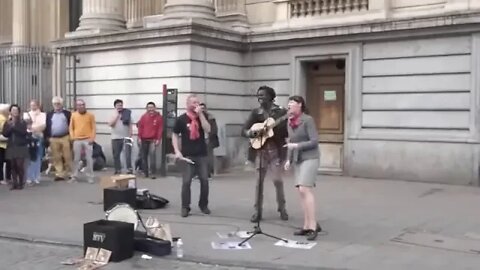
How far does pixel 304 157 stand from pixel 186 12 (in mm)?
9334

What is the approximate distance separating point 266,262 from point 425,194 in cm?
633

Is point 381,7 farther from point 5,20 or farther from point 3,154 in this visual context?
point 5,20

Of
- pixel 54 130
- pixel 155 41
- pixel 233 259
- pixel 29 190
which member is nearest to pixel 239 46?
pixel 155 41

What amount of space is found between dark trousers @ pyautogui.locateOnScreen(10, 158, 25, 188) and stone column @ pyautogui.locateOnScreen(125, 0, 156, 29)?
8.41 meters

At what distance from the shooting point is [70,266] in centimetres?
726

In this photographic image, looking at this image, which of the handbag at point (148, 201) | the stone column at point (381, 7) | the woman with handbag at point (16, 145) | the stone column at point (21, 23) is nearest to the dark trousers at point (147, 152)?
the woman with handbag at point (16, 145)

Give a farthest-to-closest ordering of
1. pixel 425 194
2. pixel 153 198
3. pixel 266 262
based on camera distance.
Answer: pixel 425 194 < pixel 153 198 < pixel 266 262

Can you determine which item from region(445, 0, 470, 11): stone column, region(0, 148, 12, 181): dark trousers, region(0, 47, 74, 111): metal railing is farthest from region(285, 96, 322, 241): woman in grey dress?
region(0, 47, 74, 111): metal railing

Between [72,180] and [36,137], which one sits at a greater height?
[36,137]

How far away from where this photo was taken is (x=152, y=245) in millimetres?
7625

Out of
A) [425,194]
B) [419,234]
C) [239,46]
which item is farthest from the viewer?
[239,46]

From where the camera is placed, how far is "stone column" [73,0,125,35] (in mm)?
19469

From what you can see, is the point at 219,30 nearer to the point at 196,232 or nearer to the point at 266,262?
the point at 196,232

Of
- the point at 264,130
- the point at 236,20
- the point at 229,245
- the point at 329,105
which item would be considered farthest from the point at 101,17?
the point at 229,245
